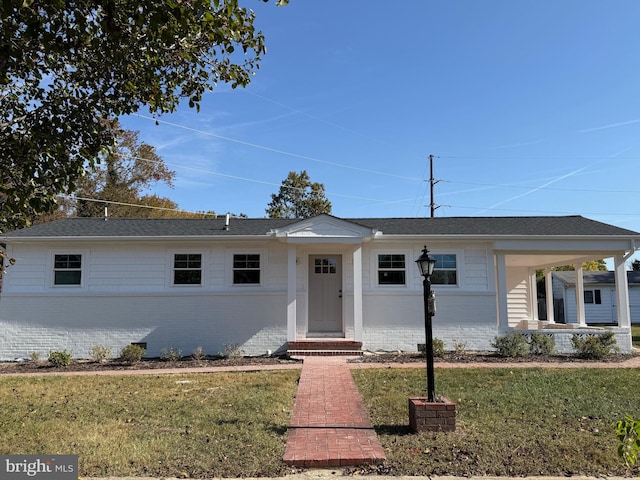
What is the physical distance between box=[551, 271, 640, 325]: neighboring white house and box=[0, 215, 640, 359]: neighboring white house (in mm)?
18144

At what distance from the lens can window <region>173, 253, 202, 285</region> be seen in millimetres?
13508

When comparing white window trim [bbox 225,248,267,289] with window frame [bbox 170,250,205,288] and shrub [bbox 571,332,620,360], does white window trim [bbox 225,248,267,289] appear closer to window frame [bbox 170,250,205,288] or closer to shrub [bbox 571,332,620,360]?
window frame [bbox 170,250,205,288]

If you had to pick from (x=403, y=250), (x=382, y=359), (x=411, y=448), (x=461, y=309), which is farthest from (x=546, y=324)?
(x=411, y=448)

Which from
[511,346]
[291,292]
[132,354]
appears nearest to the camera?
[132,354]

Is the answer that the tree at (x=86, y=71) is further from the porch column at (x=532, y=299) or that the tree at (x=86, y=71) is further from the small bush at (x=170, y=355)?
the porch column at (x=532, y=299)

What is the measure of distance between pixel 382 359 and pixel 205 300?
207 inches

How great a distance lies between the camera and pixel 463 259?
13.6 m

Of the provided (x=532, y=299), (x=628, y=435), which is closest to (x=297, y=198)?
(x=532, y=299)

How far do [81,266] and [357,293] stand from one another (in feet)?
26.2

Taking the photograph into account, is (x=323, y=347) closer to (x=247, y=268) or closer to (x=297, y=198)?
(x=247, y=268)

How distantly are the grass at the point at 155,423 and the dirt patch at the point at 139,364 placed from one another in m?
1.84

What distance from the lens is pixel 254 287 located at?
1334cm

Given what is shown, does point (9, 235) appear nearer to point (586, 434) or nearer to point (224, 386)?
point (224, 386)

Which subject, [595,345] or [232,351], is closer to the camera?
[595,345]
